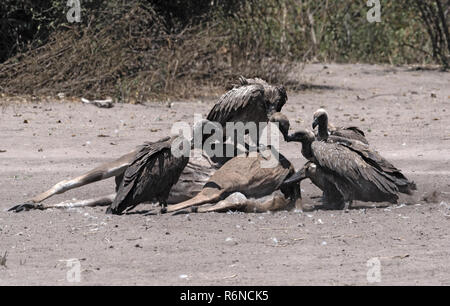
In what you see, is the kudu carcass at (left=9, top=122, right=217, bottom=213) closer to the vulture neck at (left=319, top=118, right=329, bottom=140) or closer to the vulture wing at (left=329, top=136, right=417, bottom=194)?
the vulture neck at (left=319, top=118, right=329, bottom=140)

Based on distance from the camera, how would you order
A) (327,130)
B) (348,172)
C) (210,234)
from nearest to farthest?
(210,234), (348,172), (327,130)

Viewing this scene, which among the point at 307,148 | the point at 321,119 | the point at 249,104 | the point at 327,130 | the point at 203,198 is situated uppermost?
the point at 249,104

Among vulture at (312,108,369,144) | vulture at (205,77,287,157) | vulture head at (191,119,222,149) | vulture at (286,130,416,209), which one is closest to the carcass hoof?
vulture head at (191,119,222,149)

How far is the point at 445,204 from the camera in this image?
24.4 ft

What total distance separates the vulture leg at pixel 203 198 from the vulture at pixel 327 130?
36.7 inches

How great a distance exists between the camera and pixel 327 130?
7.30 meters

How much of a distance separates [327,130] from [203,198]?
115 centimetres

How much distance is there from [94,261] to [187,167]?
5.95 feet

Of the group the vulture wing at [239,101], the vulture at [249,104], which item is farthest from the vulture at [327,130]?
the vulture wing at [239,101]

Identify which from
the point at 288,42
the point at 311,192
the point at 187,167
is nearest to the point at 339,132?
the point at 311,192

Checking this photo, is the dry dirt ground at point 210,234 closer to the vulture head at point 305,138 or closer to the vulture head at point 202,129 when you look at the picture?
the vulture head at point 305,138

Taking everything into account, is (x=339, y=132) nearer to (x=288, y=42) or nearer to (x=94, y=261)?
(x=94, y=261)

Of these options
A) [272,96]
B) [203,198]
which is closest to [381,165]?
[272,96]

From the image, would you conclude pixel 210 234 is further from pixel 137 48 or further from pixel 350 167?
pixel 137 48
